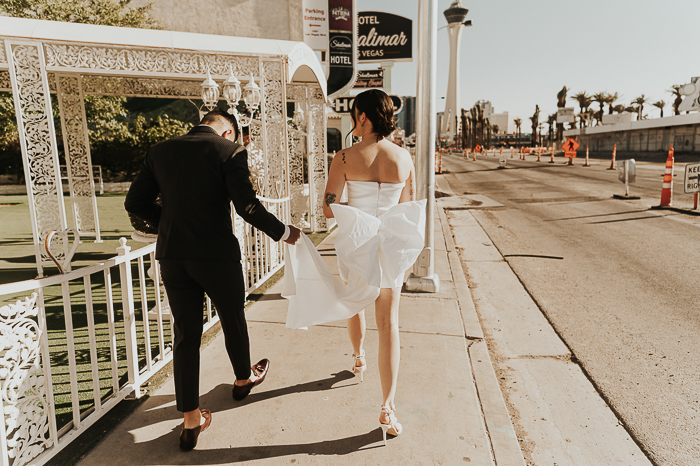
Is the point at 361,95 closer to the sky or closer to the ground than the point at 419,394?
closer to the sky

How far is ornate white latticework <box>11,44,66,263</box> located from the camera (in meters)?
6.18

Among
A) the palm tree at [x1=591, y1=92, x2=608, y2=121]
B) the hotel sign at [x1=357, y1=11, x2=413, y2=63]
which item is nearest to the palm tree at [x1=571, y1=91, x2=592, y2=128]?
the palm tree at [x1=591, y1=92, x2=608, y2=121]

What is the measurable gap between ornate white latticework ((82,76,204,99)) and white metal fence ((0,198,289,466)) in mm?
5907

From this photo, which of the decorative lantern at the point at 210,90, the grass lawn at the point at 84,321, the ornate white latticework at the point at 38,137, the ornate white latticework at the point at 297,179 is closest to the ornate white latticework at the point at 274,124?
the decorative lantern at the point at 210,90

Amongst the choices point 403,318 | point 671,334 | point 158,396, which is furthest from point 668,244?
point 158,396

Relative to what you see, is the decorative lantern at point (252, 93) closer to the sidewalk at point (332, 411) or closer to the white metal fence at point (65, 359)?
the white metal fence at point (65, 359)

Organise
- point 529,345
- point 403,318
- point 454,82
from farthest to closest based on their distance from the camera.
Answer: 1. point 454,82
2. point 403,318
3. point 529,345

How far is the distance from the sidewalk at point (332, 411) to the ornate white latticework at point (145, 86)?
7253 millimetres

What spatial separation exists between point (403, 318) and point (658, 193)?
15.1 meters

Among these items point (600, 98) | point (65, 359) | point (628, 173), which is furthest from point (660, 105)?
point (65, 359)

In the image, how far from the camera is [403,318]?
4.62 meters

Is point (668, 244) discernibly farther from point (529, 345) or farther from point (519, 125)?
point (519, 125)

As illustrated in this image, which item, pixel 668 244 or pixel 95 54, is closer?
pixel 95 54

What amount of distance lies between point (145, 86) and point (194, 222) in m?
8.69
